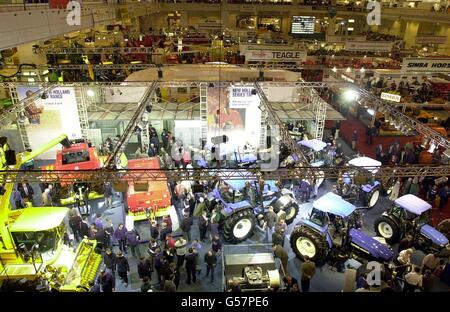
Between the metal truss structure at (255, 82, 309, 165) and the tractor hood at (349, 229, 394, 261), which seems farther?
the metal truss structure at (255, 82, 309, 165)

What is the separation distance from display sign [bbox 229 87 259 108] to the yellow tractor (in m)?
7.92

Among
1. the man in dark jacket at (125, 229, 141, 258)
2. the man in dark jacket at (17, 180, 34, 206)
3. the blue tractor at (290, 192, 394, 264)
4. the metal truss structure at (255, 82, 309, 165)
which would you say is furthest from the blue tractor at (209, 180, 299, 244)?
the man in dark jacket at (17, 180, 34, 206)

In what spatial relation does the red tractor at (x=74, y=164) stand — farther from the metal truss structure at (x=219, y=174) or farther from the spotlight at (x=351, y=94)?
the spotlight at (x=351, y=94)

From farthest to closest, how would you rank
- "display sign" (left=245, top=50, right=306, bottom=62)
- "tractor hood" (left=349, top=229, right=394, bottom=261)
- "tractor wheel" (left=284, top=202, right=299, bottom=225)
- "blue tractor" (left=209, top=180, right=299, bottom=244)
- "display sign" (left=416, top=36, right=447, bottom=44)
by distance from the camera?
"display sign" (left=416, top=36, right=447, bottom=44) → "display sign" (left=245, top=50, right=306, bottom=62) → "tractor wheel" (left=284, top=202, right=299, bottom=225) → "blue tractor" (left=209, top=180, right=299, bottom=244) → "tractor hood" (left=349, top=229, right=394, bottom=261)

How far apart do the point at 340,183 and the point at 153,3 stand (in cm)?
3012

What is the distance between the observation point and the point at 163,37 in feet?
98.7

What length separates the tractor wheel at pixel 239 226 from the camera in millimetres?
9477

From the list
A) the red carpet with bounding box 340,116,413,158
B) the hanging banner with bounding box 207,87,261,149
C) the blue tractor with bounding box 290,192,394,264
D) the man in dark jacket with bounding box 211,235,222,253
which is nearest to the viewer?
the blue tractor with bounding box 290,192,394,264

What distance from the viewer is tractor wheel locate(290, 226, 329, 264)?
8609 millimetres

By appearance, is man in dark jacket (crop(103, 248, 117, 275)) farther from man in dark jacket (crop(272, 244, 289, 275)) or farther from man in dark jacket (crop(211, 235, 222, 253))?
man in dark jacket (crop(272, 244, 289, 275))

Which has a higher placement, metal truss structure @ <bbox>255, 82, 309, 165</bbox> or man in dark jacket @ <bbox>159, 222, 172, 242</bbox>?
metal truss structure @ <bbox>255, 82, 309, 165</bbox>

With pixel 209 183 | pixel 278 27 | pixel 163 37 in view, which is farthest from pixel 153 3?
pixel 209 183

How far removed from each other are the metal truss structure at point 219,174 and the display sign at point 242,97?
6163mm

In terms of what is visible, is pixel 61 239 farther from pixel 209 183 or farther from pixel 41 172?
pixel 209 183
